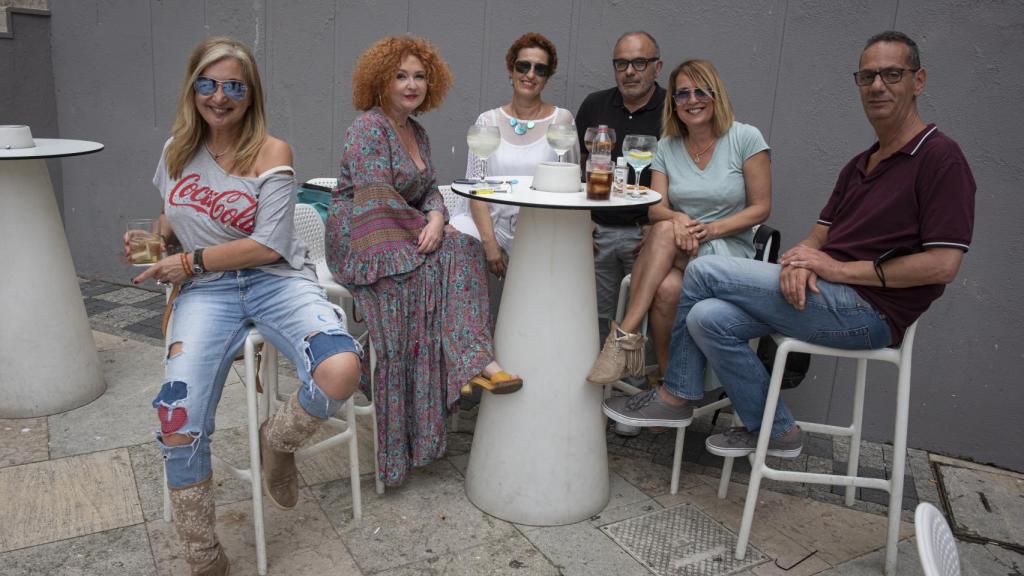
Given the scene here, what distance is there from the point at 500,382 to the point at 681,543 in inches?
32.6

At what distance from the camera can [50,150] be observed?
3199 millimetres

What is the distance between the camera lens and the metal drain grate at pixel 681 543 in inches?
97.1

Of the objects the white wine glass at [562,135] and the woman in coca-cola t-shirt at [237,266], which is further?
the white wine glass at [562,135]

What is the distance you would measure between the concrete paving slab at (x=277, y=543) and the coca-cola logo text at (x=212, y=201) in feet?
3.44

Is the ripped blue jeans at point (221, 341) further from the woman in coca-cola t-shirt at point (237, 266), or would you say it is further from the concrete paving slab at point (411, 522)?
the concrete paving slab at point (411, 522)

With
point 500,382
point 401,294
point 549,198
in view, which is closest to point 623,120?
point 549,198

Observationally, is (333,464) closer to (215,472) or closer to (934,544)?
(215,472)

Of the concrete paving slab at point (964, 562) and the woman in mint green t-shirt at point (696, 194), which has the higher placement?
the woman in mint green t-shirt at point (696, 194)

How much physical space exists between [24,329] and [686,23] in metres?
3.24

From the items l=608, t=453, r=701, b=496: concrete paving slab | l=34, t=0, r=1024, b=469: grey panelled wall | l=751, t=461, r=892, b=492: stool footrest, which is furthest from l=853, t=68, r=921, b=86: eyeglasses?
l=608, t=453, r=701, b=496: concrete paving slab

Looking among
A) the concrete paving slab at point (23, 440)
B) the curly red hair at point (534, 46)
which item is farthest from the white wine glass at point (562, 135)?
the concrete paving slab at point (23, 440)

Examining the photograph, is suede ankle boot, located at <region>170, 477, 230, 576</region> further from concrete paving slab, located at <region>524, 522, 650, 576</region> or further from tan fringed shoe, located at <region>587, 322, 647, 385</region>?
tan fringed shoe, located at <region>587, 322, 647, 385</region>

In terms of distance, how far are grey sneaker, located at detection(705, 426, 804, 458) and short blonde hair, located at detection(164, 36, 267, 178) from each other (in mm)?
1837

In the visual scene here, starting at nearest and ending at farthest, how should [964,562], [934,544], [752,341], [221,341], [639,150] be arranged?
[934,544] < [221,341] < [964,562] < [639,150] < [752,341]
